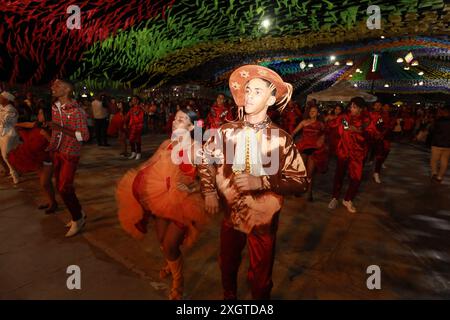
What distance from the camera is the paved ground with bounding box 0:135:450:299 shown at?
2.91 metres

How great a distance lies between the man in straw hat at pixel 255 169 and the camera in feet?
7.02

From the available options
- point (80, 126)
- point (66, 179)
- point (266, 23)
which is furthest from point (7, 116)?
point (266, 23)

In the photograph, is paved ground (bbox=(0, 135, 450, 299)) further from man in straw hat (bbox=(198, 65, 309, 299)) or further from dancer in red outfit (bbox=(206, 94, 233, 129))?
dancer in red outfit (bbox=(206, 94, 233, 129))

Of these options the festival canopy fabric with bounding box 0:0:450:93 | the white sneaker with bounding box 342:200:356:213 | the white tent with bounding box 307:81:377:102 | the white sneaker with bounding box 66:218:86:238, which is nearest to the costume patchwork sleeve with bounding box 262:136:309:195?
the white sneaker with bounding box 66:218:86:238

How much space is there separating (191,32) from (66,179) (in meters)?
7.99

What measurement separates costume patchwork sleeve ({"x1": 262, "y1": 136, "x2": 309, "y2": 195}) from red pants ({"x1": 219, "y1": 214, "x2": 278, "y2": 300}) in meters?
0.24

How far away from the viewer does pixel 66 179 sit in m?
3.77

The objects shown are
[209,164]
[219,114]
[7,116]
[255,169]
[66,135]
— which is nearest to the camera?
[255,169]

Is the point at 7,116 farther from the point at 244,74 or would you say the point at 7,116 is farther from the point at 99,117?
the point at 244,74

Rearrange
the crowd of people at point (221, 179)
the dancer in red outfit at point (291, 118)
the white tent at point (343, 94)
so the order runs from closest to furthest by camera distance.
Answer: the crowd of people at point (221, 179) < the dancer in red outfit at point (291, 118) < the white tent at point (343, 94)

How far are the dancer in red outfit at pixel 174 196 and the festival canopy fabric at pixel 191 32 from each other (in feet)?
19.6

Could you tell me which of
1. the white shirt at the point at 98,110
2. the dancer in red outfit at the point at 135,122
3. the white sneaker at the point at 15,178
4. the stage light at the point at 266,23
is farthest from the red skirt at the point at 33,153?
the white shirt at the point at 98,110

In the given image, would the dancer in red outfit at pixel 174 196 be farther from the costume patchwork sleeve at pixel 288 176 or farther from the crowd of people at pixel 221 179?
the costume patchwork sleeve at pixel 288 176

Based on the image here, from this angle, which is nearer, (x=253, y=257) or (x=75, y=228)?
(x=253, y=257)
